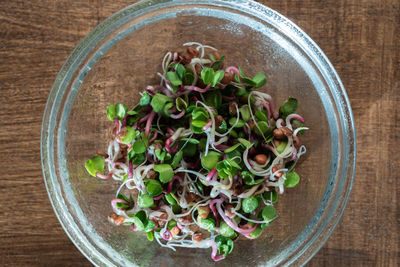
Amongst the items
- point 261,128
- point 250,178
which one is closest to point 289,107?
point 261,128

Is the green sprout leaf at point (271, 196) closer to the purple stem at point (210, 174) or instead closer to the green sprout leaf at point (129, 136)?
the purple stem at point (210, 174)

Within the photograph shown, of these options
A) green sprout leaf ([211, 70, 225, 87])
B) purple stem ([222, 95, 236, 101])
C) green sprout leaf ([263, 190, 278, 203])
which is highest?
green sprout leaf ([211, 70, 225, 87])

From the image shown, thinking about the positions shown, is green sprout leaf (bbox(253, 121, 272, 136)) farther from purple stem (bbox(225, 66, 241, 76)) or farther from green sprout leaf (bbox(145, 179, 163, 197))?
green sprout leaf (bbox(145, 179, 163, 197))

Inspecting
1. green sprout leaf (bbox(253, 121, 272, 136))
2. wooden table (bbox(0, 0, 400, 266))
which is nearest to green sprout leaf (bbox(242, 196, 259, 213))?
green sprout leaf (bbox(253, 121, 272, 136))

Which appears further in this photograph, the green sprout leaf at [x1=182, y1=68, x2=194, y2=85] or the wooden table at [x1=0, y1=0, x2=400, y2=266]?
the wooden table at [x1=0, y1=0, x2=400, y2=266]

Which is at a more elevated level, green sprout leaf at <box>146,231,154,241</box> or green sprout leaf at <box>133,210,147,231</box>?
green sprout leaf at <box>133,210,147,231</box>

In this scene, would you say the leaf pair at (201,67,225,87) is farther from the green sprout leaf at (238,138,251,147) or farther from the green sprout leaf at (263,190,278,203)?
the green sprout leaf at (263,190,278,203)
